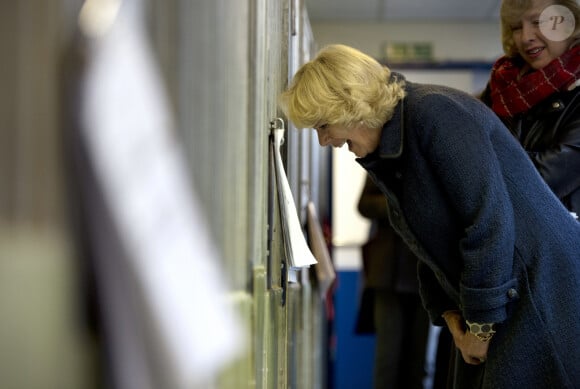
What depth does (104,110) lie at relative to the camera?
25.5 inches

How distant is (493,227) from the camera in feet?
4.81

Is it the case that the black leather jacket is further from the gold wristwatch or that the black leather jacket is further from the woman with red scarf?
the gold wristwatch

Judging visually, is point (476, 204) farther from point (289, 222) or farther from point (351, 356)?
point (351, 356)

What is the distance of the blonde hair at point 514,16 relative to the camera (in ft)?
6.27

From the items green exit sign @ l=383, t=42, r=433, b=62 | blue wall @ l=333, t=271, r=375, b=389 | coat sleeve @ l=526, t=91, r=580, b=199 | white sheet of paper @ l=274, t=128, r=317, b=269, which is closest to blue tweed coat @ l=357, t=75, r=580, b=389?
white sheet of paper @ l=274, t=128, r=317, b=269

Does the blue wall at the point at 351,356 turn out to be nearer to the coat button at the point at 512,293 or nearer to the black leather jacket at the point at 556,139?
the black leather jacket at the point at 556,139

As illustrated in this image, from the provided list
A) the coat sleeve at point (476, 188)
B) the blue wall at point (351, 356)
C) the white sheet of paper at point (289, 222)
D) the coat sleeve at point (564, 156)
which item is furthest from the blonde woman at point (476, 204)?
the blue wall at point (351, 356)

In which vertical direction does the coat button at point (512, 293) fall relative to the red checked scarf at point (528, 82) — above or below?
below

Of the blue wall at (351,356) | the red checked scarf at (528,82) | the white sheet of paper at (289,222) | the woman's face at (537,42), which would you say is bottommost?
the blue wall at (351,356)

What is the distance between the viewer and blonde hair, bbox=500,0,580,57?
6.27ft

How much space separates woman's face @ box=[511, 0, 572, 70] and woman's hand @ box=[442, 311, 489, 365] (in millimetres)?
655

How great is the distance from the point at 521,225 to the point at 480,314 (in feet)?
0.61

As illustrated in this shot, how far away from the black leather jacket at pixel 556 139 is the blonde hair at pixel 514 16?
0.16 meters

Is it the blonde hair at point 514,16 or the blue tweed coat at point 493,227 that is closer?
the blue tweed coat at point 493,227
